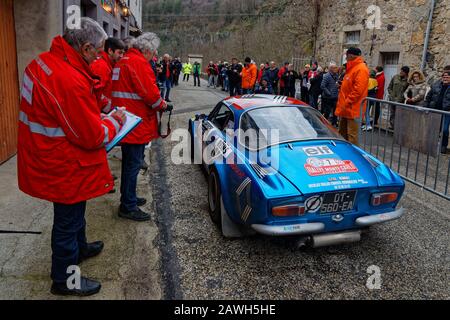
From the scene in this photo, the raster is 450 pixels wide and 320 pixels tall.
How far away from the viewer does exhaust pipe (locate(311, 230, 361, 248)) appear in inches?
130

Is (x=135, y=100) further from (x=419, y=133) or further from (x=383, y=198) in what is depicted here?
(x=419, y=133)

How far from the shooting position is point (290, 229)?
3141 millimetres

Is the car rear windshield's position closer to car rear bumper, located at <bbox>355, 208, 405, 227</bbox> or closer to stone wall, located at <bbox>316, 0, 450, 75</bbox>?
car rear bumper, located at <bbox>355, 208, 405, 227</bbox>

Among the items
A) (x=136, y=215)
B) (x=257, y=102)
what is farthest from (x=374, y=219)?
(x=136, y=215)

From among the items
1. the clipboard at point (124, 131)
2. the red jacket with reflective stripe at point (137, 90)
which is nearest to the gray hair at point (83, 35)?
the clipboard at point (124, 131)

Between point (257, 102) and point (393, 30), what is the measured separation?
9611mm

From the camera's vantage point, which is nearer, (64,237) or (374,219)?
(64,237)

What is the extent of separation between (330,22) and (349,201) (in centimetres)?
1454

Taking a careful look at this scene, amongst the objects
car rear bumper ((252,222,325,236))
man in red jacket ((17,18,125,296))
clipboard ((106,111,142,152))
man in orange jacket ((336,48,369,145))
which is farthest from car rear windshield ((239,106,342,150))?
man in orange jacket ((336,48,369,145))

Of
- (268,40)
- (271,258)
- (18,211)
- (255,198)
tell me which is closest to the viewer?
(255,198)

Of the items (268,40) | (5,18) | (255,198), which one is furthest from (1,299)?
(268,40)

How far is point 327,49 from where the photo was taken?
1636 cm

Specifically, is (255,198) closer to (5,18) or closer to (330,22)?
(5,18)

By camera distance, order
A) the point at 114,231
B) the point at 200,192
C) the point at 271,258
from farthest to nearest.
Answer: the point at 200,192 → the point at 114,231 → the point at 271,258
